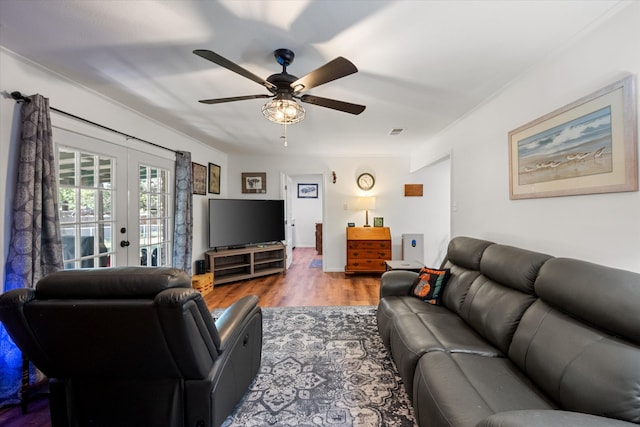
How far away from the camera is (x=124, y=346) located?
1.18m

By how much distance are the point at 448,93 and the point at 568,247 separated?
1.62 meters

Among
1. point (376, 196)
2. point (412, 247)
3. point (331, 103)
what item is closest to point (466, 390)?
point (331, 103)

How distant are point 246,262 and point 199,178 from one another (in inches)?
65.4

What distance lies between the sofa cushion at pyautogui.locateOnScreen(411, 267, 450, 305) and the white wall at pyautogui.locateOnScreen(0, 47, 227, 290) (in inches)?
125

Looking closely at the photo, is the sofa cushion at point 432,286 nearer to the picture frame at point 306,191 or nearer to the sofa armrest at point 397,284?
the sofa armrest at point 397,284

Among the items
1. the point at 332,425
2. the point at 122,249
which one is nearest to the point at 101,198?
the point at 122,249

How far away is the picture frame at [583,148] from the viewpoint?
136 cm

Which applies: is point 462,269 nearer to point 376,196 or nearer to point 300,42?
point 300,42

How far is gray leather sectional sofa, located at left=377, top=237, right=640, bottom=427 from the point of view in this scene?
0.97 meters

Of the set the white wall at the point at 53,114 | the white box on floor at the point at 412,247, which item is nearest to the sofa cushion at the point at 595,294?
the white wall at the point at 53,114

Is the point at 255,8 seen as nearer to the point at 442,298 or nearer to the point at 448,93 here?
the point at 448,93

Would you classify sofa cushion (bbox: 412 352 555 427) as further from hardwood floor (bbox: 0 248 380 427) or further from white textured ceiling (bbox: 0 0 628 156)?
hardwood floor (bbox: 0 248 380 427)

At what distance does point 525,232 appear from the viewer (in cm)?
211

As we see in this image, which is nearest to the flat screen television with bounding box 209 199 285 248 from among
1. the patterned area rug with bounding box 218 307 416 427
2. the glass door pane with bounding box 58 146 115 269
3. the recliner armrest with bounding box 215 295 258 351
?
the glass door pane with bounding box 58 146 115 269
